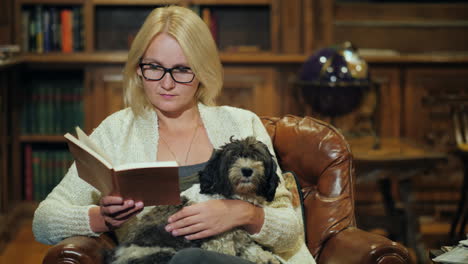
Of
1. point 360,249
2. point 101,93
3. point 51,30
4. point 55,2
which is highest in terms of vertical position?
point 55,2

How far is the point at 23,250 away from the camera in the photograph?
4078mm

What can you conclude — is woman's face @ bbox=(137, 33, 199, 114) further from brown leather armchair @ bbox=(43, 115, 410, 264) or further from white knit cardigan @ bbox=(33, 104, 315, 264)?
brown leather armchair @ bbox=(43, 115, 410, 264)

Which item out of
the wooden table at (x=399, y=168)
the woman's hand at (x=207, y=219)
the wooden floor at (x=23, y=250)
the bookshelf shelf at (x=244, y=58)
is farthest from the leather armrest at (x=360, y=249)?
the bookshelf shelf at (x=244, y=58)

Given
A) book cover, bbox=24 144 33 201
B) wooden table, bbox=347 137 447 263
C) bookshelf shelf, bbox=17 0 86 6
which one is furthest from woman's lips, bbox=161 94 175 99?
book cover, bbox=24 144 33 201

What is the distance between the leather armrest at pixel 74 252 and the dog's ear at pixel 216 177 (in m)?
0.34

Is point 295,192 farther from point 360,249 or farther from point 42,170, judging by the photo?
point 42,170

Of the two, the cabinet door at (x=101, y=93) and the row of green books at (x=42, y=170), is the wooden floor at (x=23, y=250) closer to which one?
the row of green books at (x=42, y=170)

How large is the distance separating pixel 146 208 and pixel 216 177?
0.95 ft

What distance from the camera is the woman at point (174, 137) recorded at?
194cm

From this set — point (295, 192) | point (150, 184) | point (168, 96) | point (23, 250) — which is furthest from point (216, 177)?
point (23, 250)

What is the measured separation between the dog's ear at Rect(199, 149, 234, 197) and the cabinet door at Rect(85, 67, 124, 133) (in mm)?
2691

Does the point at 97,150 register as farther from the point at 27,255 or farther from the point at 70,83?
the point at 70,83

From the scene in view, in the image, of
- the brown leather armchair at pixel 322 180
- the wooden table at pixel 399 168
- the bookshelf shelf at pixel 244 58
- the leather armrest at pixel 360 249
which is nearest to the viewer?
the leather armrest at pixel 360 249

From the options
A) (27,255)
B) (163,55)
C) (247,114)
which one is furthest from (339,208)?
(27,255)
